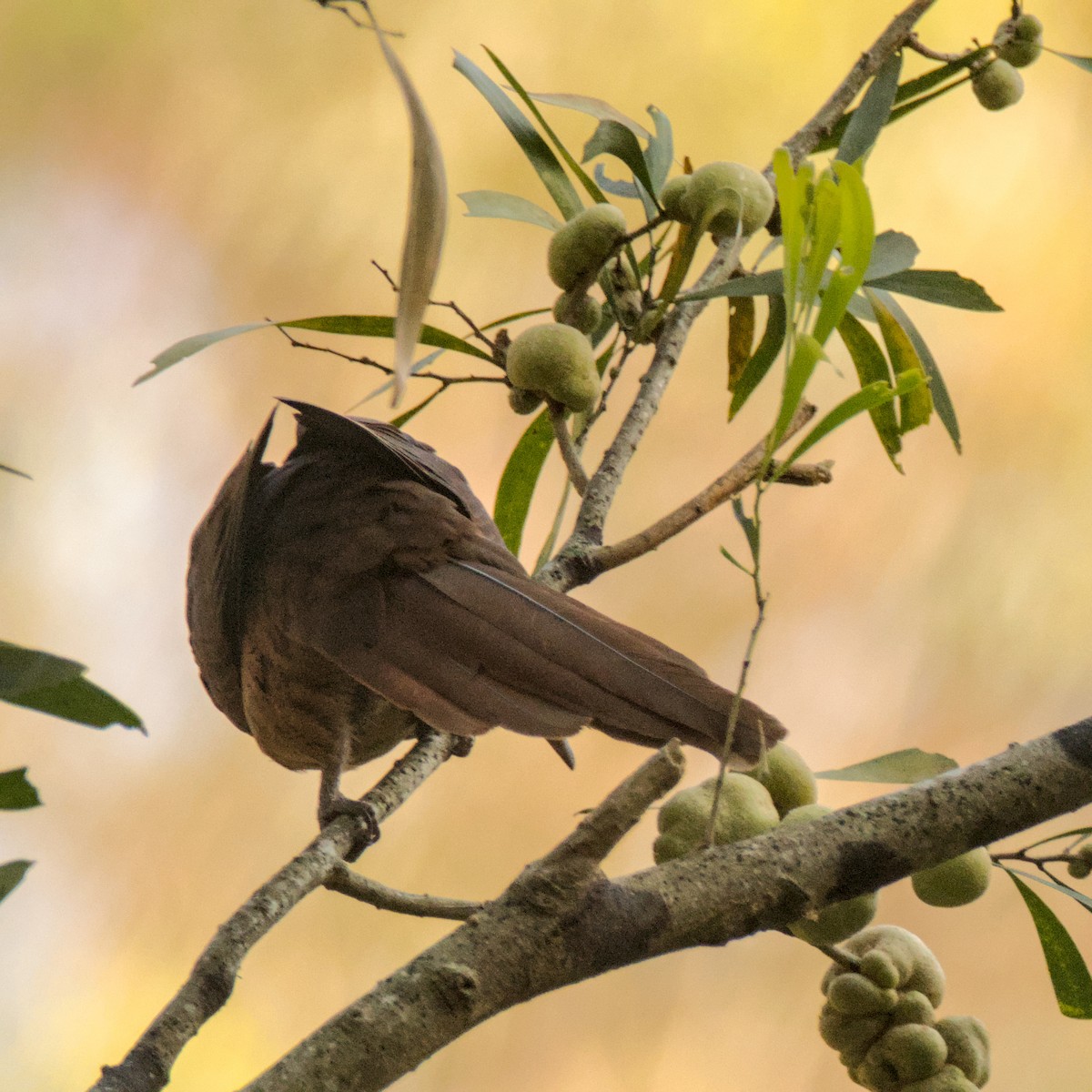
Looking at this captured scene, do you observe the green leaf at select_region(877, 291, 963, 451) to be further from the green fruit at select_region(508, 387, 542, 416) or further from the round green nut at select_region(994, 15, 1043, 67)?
the green fruit at select_region(508, 387, 542, 416)

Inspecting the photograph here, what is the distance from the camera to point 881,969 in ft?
2.84

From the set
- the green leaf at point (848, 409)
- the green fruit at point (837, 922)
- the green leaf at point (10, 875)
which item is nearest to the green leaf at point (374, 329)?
the green leaf at point (848, 409)

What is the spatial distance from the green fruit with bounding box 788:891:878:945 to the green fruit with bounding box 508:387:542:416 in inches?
21.4

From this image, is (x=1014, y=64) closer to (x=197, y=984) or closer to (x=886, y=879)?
(x=886, y=879)

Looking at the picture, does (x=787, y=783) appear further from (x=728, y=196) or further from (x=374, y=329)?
(x=374, y=329)

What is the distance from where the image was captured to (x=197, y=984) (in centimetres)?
71

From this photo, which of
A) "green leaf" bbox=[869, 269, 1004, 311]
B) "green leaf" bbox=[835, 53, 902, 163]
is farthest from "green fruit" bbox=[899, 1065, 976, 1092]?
"green leaf" bbox=[835, 53, 902, 163]

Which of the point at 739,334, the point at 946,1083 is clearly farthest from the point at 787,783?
the point at 739,334

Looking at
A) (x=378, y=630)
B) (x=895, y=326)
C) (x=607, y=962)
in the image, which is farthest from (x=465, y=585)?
(x=895, y=326)

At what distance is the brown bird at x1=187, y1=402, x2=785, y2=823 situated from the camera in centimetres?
89

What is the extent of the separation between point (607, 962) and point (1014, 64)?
117 cm

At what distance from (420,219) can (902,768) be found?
0.65 m

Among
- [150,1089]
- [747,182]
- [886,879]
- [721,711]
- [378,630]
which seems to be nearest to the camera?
[150,1089]

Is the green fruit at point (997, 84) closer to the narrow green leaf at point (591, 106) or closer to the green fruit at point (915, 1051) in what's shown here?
the narrow green leaf at point (591, 106)
